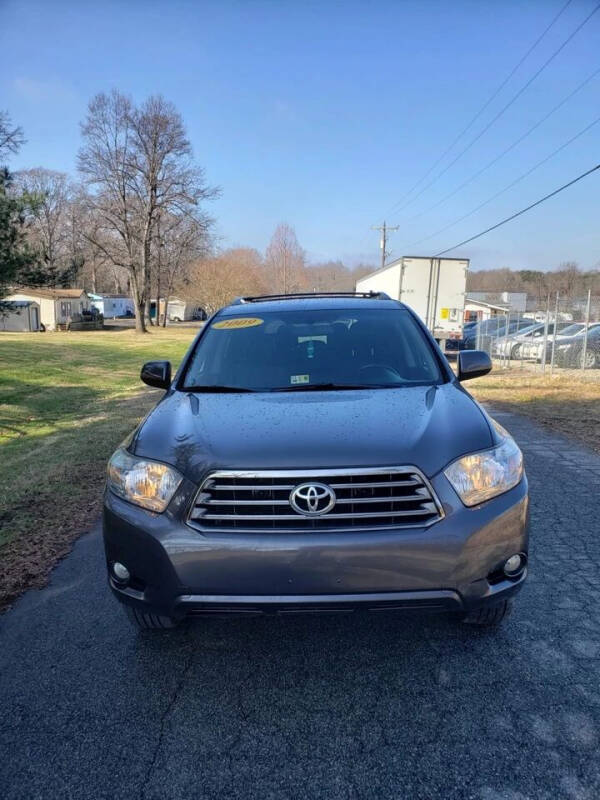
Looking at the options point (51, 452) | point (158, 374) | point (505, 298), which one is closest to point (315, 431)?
point (158, 374)

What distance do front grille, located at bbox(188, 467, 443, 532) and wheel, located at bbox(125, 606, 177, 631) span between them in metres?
0.52

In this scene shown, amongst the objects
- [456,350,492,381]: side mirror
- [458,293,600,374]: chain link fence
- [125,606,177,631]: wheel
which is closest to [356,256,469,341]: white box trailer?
[458,293,600,374]: chain link fence

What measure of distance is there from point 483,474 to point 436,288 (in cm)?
2059

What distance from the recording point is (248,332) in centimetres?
402

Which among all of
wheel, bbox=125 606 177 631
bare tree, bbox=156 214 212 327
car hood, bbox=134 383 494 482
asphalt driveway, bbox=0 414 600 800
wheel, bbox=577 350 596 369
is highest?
bare tree, bbox=156 214 212 327

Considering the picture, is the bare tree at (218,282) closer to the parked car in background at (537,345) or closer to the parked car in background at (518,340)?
Answer: the parked car in background at (518,340)

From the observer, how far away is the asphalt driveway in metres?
2.00

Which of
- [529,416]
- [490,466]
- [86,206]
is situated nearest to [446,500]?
[490,466]

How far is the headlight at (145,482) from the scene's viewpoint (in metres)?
2.43

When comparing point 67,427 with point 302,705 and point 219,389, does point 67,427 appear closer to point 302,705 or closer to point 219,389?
point 219,389

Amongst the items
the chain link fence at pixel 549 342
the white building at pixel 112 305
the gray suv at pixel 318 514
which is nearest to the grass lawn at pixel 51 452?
the gray suv at pixel 318 514

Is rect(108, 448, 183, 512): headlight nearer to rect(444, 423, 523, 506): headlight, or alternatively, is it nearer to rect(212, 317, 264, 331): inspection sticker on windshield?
rect(444, 423, 523, 506): headlight

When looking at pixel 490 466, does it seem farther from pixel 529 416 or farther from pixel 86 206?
pixel 86 206

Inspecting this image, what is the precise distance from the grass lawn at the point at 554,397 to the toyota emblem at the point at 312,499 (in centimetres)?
590
